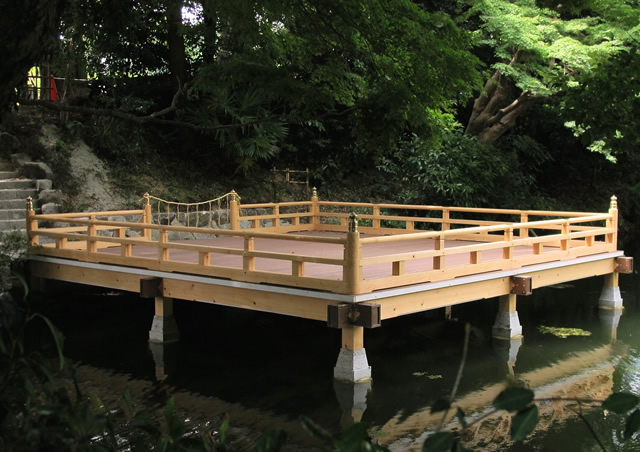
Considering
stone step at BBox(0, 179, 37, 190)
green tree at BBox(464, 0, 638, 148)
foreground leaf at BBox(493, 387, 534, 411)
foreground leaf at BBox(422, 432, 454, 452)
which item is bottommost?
foreground leaf at BBox(422, 432, 454, 452)

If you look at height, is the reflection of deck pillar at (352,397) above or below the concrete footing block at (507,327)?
below

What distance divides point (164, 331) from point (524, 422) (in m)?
9.31

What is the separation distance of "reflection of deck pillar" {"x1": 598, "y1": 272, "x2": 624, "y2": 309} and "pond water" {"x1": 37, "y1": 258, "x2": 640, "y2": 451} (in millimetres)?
270

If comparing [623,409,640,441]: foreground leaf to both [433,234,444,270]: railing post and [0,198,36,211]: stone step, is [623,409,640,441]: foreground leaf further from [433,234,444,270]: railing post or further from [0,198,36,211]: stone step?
[0,198,36,211]: stone step

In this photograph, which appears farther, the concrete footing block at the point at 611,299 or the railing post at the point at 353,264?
the concrete footing block at the point at 611,299

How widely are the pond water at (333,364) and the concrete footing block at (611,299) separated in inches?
10.1

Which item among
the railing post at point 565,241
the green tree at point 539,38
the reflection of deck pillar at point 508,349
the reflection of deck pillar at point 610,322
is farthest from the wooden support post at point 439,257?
the green tree at point 539,38

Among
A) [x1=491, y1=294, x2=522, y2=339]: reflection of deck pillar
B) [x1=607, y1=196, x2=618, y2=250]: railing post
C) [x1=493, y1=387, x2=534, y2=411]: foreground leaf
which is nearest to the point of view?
[x1=493, y1=387, x2=534, y2=411]: foreground leaf

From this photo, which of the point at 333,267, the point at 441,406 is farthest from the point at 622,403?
the point at 333,267

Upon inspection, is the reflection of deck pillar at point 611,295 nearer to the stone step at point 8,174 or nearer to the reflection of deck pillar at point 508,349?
the reflection of deck pillar at point 508,349

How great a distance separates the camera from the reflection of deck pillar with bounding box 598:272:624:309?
43.4 ft

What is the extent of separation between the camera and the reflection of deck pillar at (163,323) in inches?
415

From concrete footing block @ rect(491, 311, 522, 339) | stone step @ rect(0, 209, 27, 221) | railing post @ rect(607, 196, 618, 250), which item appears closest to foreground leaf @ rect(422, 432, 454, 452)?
concrete footing block @ rect(491, 311, 522, 339)

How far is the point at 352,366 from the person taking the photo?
8.47 meters
